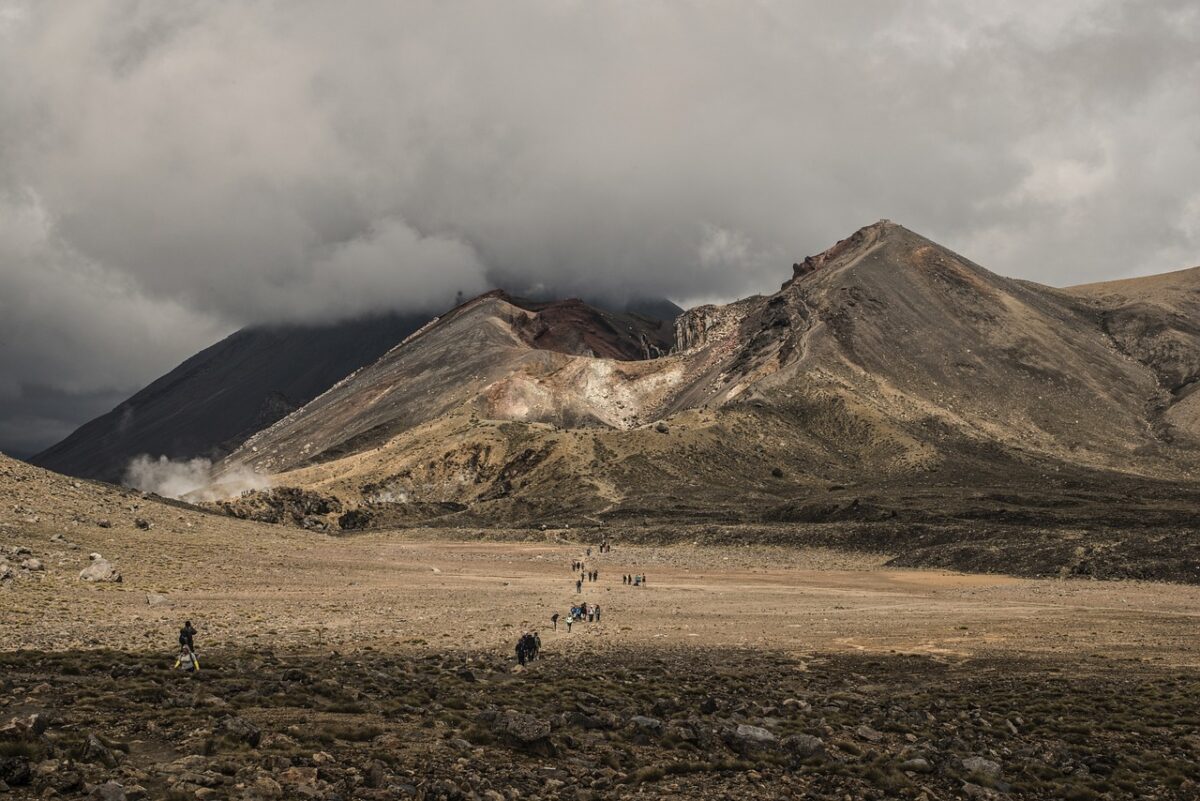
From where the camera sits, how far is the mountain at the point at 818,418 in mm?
118000

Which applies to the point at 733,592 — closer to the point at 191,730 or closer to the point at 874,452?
the point at 191,730

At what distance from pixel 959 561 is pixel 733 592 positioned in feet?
99.0

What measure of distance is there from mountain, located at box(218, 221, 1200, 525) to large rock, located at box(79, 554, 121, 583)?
70770 mm

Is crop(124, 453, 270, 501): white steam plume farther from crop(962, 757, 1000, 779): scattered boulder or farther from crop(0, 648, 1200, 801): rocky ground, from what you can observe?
crop(962, 757, 1000, 779): scattered boulder

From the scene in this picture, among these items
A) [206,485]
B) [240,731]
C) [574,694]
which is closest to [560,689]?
[574,694]

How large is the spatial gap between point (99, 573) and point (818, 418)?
373ft

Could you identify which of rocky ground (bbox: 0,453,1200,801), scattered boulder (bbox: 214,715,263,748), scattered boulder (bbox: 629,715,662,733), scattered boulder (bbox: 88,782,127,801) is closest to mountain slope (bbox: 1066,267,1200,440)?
rocky ground (bbox: 0,453,1200,801)

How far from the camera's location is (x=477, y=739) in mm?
16812

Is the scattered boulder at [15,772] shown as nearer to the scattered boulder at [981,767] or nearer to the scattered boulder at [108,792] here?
the scattered boulder at [108,792]

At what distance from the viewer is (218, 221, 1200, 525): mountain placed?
118 m

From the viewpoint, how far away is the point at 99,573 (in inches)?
1625

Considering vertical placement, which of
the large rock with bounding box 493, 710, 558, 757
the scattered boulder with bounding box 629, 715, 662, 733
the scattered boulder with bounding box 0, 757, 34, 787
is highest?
the scattered boulder with bounding box 0, 757, 34, 787

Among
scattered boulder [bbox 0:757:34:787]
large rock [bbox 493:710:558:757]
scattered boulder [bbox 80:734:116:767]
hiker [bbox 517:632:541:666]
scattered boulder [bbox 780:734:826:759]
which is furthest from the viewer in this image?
hiker [bbox 517:632:541:666]

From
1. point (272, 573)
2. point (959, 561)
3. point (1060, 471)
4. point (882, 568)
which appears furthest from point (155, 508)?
point (1060, 471)
